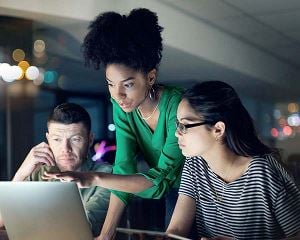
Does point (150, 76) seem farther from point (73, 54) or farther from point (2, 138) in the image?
point (2, 138)

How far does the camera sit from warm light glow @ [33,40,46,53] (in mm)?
2773

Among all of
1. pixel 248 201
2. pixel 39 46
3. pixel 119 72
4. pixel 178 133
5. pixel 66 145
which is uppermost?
pixel 39 46

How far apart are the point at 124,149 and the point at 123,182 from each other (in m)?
0.14

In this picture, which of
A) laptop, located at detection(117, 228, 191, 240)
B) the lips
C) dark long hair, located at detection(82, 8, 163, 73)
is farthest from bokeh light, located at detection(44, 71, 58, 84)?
laptop, located at detection(117, 228, 191, 240)

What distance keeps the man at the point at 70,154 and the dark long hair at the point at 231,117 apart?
606mm

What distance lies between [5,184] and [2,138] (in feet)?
2.40

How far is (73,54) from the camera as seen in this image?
2.64 meters

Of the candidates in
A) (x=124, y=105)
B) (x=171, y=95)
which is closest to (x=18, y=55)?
(x=124, y=105)

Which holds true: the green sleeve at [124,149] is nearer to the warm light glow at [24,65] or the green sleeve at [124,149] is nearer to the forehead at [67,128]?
the forehead at [67,128]

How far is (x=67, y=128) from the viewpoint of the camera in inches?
106

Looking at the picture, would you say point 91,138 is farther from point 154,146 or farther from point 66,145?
point 154,146

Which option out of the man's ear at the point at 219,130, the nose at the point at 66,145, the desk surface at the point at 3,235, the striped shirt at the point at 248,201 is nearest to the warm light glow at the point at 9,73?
the nose at the point at 66,145

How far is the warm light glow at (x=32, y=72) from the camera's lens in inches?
111

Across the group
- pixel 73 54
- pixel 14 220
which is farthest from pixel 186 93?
pixel 14 220
